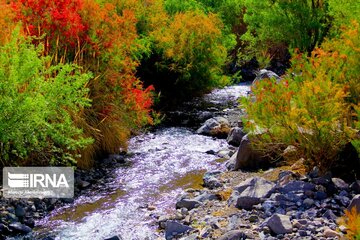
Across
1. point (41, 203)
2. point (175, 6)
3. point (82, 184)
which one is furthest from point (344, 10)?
point (41, 203)

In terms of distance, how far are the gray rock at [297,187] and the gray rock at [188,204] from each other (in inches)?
55.0

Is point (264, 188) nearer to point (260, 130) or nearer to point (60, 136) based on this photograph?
point (260, 130)

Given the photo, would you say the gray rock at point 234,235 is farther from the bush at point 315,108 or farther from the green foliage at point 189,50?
the green foliage at point 189,50

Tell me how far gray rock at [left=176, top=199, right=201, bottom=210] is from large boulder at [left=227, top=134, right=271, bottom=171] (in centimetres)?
188

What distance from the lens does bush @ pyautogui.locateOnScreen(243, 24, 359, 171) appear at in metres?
6.68

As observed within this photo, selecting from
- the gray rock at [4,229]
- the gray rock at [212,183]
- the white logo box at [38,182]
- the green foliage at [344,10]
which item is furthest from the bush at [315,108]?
the green foliage at [344,10]

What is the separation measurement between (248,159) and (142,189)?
2075mm

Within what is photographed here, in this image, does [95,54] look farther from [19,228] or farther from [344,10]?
[344,10]

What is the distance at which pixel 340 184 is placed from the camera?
6.68 metres

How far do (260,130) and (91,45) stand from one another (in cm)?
423

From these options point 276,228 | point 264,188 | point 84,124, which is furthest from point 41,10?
point 276,228

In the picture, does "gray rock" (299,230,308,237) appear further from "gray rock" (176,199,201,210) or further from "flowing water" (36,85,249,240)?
"gray rock" (176,199,201,210)

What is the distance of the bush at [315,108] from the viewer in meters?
6.68

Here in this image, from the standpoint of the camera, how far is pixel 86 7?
1040 cm
